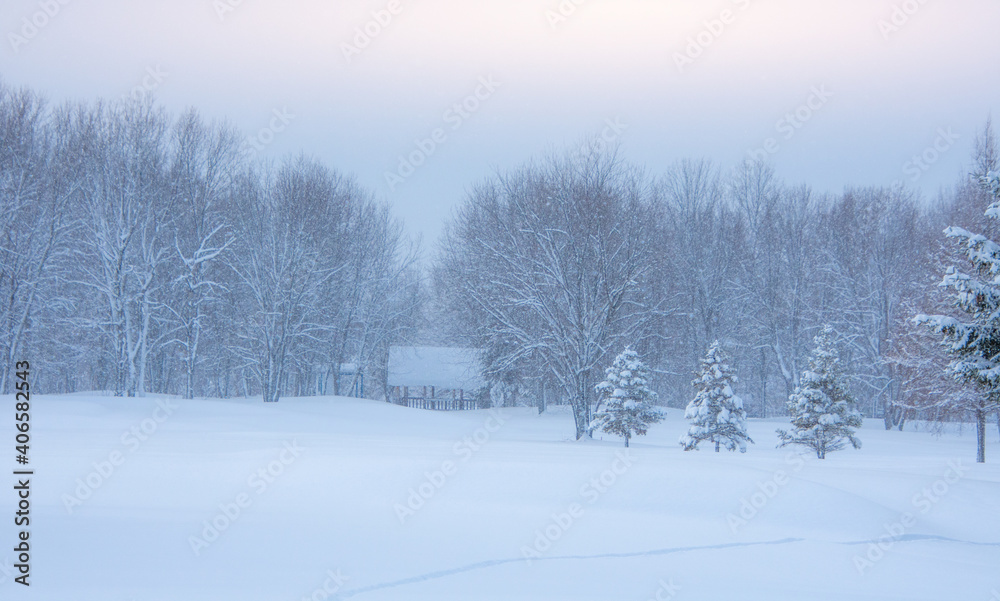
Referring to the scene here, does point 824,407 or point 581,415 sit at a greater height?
point 824,407

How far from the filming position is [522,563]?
8047 mm

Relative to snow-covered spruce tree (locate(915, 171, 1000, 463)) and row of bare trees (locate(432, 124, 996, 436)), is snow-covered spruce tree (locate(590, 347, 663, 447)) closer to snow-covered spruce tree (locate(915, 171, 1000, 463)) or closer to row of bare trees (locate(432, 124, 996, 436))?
row of bare trees (locate(432, 124, 996, 436))

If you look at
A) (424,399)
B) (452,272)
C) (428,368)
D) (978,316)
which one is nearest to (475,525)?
(978,316)

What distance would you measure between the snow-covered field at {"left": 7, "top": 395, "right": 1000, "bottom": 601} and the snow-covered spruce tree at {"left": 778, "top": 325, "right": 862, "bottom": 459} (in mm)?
8289

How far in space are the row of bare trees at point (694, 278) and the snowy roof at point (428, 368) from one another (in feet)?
6.21

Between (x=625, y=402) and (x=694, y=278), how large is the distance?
2238cm

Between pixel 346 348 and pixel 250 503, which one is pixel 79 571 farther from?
pixel 346 348

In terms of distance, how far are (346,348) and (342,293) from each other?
541 centimetres

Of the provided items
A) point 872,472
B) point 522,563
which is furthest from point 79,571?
point 872,472

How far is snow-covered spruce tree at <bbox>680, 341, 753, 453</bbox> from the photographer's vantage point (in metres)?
21.9

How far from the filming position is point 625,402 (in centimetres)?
2292

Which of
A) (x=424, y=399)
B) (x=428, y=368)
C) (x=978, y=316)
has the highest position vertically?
(x=978, y=316)

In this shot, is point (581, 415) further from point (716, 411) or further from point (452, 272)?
point (452, 272)

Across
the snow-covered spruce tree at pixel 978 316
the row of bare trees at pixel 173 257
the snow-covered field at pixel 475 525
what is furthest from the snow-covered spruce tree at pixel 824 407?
the row of bare trees at pixel 173 257
